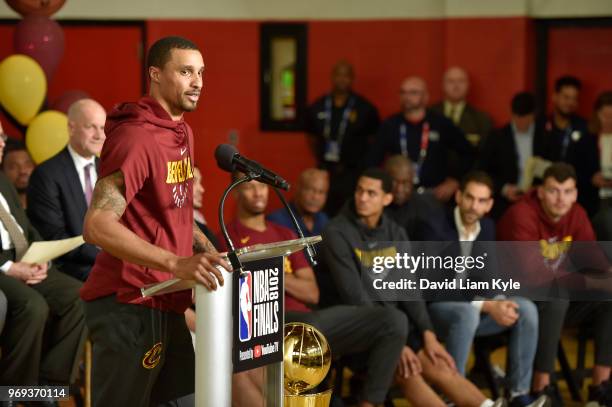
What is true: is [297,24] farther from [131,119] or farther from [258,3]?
[131,119]

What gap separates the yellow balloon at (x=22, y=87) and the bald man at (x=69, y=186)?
1.63m

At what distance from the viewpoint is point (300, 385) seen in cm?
383

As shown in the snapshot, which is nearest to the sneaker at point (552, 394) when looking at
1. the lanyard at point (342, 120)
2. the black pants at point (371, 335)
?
the black pants at point (371, 335)

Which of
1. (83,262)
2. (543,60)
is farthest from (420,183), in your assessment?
(83,262)

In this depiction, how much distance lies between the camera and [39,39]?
7109 mm

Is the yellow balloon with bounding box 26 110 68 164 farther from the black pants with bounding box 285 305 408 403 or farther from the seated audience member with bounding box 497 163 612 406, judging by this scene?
the seated audience member with bounding box 497 163 612 406

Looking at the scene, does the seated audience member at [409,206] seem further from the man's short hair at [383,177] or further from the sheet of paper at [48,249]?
the sheet of paper at [48,249]

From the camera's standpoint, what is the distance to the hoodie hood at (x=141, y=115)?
320cm

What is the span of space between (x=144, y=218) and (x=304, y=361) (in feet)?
3.06

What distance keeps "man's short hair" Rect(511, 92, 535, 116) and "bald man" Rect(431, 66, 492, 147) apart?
1.60 ft

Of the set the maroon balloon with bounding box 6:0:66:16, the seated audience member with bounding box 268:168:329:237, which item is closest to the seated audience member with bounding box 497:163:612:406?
the seated audience member with bounding box 268:168:329:237

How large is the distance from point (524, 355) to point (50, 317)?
2.36 meters

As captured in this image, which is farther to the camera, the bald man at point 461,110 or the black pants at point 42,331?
the bald man at point 461,110

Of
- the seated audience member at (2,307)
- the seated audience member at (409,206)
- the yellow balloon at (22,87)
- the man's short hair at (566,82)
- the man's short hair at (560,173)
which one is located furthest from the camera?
the man's short hair at (566,82)
